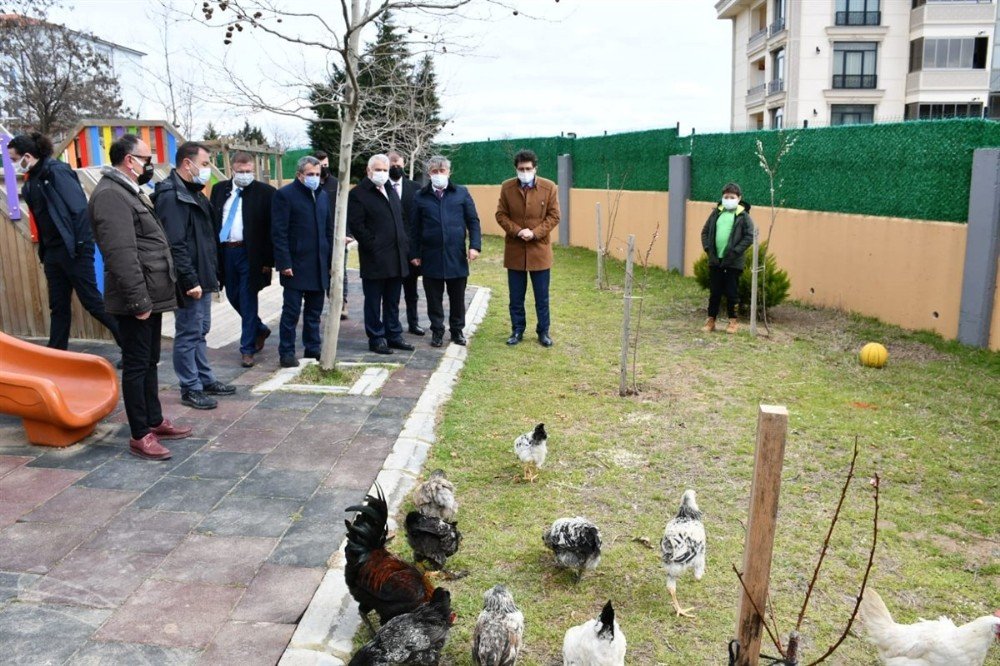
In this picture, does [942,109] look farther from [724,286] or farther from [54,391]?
[54,391]

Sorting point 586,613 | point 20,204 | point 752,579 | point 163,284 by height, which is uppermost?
point 20,204

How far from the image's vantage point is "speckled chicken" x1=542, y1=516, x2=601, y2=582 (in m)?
4.14

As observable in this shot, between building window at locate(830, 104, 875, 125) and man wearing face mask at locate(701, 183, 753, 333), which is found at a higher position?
building window at locate(830, 104, 875, 125)

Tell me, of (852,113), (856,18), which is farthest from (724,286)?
(852,113)

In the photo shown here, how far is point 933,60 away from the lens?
3747cm

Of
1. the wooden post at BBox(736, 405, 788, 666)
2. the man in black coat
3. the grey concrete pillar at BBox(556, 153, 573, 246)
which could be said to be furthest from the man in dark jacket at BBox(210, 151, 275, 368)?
the grey concrete pillar at BBox(556, 153, 573, 246)

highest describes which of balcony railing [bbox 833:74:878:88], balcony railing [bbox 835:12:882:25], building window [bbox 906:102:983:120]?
balcony railing [bbox 835:12:882:25]

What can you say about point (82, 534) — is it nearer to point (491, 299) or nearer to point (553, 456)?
point (553, 456)

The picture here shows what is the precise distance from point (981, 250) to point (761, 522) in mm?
7515

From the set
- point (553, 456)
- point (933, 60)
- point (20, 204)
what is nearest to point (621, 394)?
point (553, 456)

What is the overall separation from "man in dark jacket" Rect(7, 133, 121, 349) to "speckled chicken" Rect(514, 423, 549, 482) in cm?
481

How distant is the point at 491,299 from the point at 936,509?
870 centimetres

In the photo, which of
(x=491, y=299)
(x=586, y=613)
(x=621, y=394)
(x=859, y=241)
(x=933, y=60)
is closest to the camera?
(x=586, y=613)

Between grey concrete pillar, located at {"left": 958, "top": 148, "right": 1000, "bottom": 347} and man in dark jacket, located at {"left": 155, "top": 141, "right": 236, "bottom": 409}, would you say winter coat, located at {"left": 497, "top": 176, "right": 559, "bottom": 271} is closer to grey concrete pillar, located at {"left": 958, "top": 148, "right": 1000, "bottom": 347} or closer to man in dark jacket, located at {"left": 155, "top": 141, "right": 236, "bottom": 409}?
man in dark jacket, located at {"left": 155, "top": 141, "right": 236, "bottom": 409}
